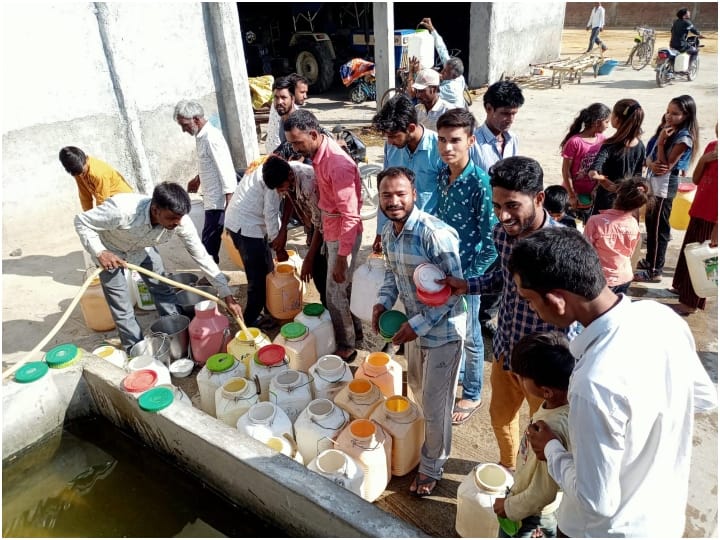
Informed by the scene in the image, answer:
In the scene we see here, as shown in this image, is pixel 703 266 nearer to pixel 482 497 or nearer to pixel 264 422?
pixel 482 497

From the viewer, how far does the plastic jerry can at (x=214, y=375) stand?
9.96 ft

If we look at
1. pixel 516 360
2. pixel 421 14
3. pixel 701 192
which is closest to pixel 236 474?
pixel 516 360

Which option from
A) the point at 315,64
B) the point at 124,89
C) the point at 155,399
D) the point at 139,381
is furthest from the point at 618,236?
the point at 315,64

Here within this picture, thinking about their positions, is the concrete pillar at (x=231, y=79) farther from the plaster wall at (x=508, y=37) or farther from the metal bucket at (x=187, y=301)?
the plaster wall at (x=508, y=37)

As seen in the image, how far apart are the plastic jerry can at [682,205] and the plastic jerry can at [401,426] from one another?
139 inches

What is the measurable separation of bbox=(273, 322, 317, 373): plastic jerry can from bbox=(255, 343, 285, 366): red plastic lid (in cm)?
31

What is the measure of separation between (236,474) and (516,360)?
1369 mm

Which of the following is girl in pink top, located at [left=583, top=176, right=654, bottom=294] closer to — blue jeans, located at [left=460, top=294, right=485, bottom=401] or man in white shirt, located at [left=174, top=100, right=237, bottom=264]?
blue jeans, located at [left=460, top=294, right=485, bottom=401]

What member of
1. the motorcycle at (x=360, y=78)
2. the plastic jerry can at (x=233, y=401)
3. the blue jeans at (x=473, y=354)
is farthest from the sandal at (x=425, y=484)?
the motorcycle at (x=360, y=78)

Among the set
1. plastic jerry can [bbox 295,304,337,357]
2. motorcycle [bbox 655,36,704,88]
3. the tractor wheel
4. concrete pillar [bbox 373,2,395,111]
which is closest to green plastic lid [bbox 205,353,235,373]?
plastic jerry can [bbox 295,304,337,357]

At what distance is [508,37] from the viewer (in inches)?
502

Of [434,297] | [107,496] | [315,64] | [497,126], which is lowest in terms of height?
[107,496]

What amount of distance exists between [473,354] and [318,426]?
1.05m

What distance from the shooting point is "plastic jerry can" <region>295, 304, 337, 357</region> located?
142 inches
